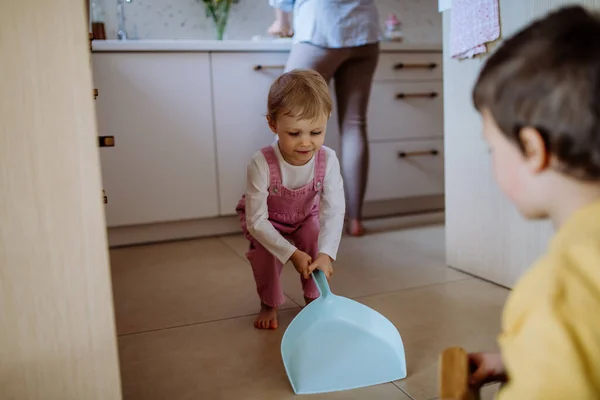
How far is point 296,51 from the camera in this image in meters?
2.04

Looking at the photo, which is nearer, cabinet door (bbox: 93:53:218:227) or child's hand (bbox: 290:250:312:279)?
child's hand (bbox: 290:250:312:279)

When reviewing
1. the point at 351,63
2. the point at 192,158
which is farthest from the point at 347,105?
the point at 192,158

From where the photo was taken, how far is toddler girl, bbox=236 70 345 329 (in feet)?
4.04

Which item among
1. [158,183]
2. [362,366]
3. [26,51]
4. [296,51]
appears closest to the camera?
[26,51]

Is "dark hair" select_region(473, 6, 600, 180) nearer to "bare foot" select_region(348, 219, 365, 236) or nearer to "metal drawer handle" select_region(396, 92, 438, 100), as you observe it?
"bare foot" select_region(348, 219, 365, 236)

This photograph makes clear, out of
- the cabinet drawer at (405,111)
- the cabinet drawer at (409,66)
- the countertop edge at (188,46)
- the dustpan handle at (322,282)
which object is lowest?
the dustpan handle at (322,282)

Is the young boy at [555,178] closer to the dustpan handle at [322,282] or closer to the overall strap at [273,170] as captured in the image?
the dustpan handle at [322,282]

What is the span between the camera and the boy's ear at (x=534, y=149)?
1.74ft

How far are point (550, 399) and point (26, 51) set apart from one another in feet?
2.21

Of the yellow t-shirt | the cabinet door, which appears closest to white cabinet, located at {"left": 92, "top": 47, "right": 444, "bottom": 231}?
the cabinet door

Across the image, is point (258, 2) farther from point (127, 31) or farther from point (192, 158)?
point (192, 158)

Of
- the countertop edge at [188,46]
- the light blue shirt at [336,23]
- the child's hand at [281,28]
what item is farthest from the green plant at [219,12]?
the light blue shirt at [336,23]

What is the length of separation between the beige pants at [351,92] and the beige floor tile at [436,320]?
732mm

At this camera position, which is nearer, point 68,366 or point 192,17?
point 68,366
